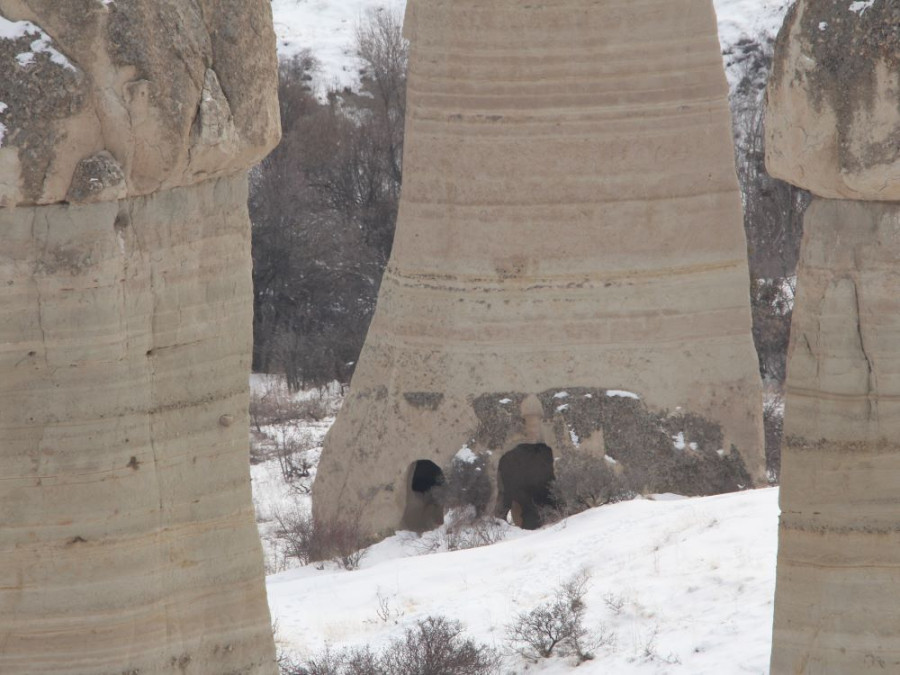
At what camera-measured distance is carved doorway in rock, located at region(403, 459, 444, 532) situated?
15273 mm

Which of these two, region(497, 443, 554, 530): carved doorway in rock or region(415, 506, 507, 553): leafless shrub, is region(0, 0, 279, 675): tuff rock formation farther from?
region(497, 443, 554, 530): carved doorway in rock

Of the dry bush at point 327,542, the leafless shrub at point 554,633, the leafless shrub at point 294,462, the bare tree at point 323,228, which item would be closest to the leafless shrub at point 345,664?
the leafless shrub at point 554,633

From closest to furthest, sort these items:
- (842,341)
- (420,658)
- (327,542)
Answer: (842,341)
(420,658)
(327,542)

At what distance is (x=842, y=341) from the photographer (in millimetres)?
6445

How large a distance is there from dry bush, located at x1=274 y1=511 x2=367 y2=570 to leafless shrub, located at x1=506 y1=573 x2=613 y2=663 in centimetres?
284

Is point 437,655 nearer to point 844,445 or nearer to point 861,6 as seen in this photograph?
point 844,445

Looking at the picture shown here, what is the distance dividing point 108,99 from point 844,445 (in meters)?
2.81

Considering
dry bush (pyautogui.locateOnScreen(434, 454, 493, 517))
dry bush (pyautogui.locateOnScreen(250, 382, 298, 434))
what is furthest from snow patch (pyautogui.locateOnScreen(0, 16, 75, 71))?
dry bush (pyautogui.locateOnScreen(250, 382, 298, 434))

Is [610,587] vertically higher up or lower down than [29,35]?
lower down

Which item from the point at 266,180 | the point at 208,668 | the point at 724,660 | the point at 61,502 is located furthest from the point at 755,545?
the point at 266,180

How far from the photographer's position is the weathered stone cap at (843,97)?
625 centimetres

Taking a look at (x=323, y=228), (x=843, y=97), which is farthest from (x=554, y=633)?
(x=323, y=228)

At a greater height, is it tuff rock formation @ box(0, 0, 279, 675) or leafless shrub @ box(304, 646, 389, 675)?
tuff rock formation @ box(0, 0, 279, 675)

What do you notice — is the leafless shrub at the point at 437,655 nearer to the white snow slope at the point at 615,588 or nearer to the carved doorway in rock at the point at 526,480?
the white snow slope at the point at 615,588
